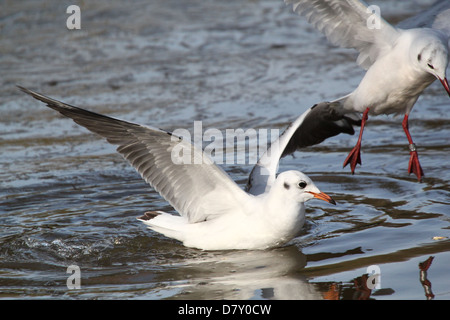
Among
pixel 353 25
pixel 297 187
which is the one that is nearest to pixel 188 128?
pixel 353 25

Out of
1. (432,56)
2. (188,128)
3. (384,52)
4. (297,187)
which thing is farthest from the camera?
(188,128)

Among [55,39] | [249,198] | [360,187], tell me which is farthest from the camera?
[55,39]

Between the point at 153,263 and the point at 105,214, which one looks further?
the point at 105,214

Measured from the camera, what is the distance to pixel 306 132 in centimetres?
757

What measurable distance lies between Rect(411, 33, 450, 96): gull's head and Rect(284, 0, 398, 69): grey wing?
527 mm

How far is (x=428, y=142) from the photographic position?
353 inches

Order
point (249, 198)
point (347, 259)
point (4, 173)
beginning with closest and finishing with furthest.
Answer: point (347, 259), point (249, 198), point (4, 173)

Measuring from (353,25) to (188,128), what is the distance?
3057 millimetres

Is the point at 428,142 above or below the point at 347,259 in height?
above

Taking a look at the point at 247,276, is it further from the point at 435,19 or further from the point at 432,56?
the point at 435,19

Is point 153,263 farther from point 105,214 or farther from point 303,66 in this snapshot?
point 303,66

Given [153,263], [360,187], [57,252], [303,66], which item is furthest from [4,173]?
[303,66]

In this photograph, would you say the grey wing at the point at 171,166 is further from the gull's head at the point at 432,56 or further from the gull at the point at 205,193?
the gull's head at the point at 432,56

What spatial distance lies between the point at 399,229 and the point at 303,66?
654 cm
